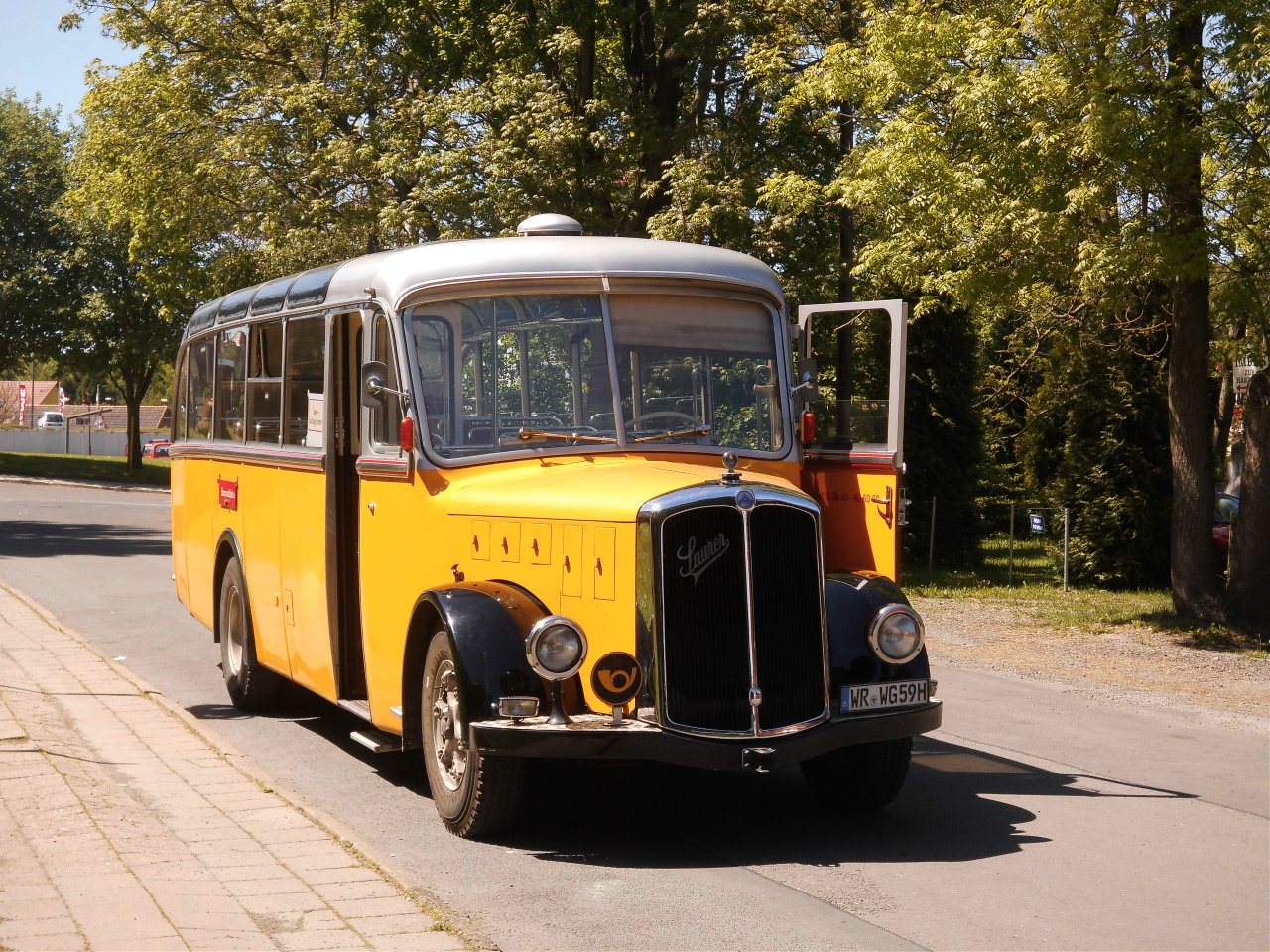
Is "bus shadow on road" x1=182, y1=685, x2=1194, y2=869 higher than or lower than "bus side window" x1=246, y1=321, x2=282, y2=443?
lower

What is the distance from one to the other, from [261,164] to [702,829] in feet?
77.5

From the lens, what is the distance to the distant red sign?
34.6 ft

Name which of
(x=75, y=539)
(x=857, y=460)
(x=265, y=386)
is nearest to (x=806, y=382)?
(x=857, y=460)

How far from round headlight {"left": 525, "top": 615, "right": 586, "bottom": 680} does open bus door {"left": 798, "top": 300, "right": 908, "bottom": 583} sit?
1.97 metres

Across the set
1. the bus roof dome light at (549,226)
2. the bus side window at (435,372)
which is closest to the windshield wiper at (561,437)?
the bus side window at (435,372)

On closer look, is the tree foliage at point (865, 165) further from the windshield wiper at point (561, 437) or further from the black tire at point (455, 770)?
the black tire at point (455, 770)

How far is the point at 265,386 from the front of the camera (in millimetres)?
9844

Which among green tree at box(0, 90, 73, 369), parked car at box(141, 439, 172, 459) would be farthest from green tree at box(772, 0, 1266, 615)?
parked car at box(141, 439, 172, 459)

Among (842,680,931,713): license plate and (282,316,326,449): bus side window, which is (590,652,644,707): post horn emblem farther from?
(282,316,326,449): bus side window

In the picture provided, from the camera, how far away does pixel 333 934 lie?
196 inches

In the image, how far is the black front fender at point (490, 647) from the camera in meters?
6.33

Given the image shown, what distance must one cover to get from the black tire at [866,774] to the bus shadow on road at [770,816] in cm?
9

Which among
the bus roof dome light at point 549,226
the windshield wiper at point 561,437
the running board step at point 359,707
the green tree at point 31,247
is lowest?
the running board step at point 359,707

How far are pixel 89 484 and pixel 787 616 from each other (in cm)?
4224
